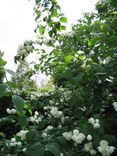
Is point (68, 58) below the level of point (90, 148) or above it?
above

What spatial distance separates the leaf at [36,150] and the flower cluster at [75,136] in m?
0.15

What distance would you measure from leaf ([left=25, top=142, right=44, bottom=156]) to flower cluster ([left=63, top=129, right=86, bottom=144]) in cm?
15

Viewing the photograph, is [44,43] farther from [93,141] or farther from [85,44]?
[93,141]

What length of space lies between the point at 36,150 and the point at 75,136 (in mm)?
199

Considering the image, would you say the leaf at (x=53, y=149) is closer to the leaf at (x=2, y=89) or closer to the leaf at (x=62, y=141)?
the leaf at (x=62, y=141)

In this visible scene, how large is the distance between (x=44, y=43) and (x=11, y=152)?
61.7 inches

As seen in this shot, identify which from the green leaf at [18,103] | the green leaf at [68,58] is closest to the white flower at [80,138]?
the green leaf at [18,103]

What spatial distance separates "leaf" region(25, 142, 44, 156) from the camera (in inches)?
65.1

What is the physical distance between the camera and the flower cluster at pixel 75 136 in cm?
176

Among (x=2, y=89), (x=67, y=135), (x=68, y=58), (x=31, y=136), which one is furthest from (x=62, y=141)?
(x=68, y=58)

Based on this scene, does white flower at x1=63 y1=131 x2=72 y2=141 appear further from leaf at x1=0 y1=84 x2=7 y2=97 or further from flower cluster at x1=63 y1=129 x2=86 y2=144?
leaf at x1=0 y1=84 x2=7 y2=97

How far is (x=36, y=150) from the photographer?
167cm

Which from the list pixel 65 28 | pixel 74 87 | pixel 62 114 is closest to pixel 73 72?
pixel 74 87

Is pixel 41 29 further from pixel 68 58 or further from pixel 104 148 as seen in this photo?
pixel 104 148
